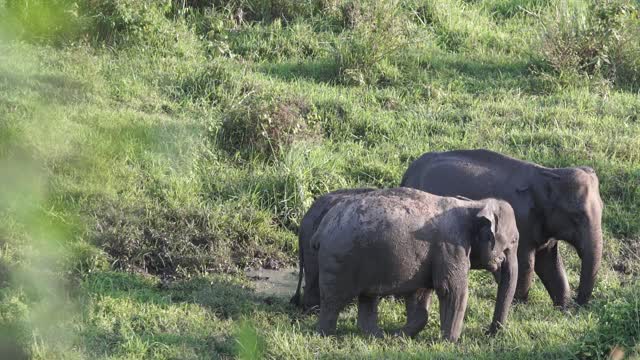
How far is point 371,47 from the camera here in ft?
40.2

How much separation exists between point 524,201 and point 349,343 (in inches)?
78.1

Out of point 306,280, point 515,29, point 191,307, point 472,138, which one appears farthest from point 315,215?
point 515,29

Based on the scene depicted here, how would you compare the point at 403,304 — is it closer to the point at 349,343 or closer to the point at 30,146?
the point at 349,343

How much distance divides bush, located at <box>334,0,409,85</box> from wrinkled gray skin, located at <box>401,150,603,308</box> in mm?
3429

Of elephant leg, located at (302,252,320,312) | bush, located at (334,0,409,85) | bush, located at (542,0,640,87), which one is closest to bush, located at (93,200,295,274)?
elephant leg, located at (302,252,320,312)

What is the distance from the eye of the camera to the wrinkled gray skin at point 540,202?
8.52 meters

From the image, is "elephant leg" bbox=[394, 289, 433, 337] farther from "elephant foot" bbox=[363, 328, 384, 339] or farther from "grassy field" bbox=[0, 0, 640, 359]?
"grassy field" bbox=[0, 0, 640, 359]

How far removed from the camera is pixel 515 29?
45.6ft

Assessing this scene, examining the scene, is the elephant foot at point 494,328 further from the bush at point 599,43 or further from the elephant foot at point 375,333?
the bush at point 599,43

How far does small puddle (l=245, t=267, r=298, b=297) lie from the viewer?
28.9 feet

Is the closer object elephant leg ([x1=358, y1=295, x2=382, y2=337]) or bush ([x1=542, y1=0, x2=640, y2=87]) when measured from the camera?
elephant leg ([x1=358, y1=295, x2=382, y2=337])

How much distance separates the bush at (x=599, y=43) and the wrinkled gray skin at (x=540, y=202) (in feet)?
13.4

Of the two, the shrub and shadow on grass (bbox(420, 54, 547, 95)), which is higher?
the shrub

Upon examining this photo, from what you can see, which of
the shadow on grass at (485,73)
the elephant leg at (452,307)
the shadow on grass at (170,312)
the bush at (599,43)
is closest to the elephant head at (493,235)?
the elephant leg at (452,307)
